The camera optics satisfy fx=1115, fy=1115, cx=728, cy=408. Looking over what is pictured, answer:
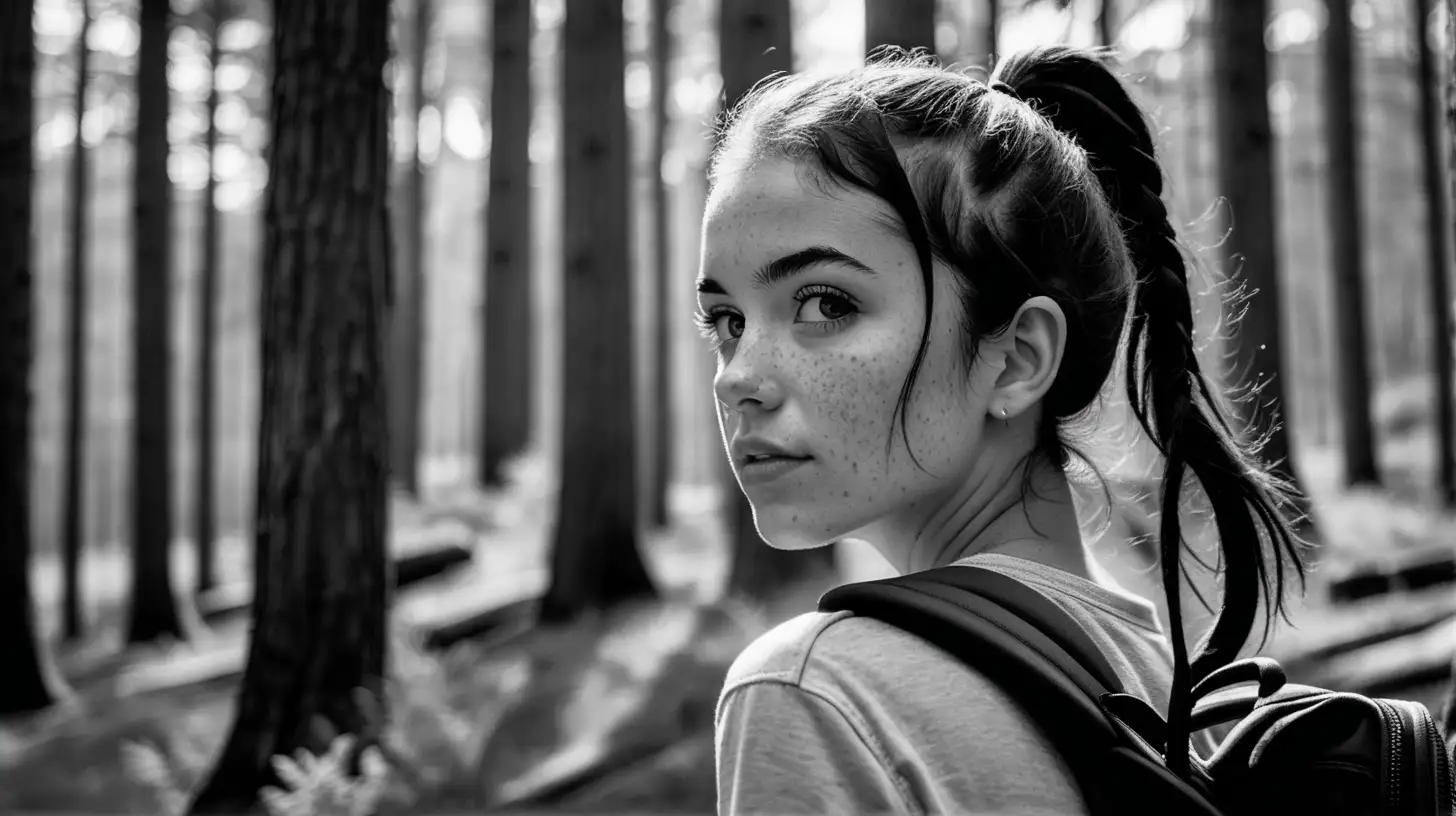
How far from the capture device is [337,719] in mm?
5777

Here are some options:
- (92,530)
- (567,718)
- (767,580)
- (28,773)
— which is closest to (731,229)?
(567,718)

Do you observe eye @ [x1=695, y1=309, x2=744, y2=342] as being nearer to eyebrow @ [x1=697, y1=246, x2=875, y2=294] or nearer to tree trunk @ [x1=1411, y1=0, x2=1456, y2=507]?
eyebrow @ [x1=697, y1=246, x2=875, y2=294]

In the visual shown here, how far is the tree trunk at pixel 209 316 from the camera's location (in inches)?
568

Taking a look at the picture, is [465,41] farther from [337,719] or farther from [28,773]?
[337,719]

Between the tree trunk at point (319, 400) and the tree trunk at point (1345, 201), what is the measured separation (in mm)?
13813

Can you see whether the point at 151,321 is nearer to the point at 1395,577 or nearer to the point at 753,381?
the point at 753,381

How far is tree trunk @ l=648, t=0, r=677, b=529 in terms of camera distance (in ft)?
55.5

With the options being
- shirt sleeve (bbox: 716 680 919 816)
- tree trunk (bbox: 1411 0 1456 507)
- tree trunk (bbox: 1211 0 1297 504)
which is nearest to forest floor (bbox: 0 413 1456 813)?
tree trunk (bbox: 1211 0 1297 504)

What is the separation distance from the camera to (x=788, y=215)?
1.38m

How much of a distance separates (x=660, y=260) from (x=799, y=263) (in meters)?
16.1

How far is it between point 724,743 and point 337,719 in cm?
526

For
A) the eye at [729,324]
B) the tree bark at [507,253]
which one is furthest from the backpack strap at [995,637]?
the tree bark at [507,253]

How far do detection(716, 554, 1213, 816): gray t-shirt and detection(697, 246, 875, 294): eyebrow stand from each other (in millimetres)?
445

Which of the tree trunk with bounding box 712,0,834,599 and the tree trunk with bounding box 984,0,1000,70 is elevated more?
the tree trunk with bounding box 984,0,1000,70
